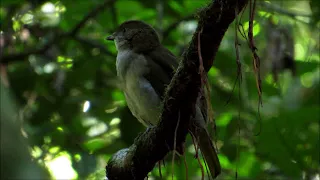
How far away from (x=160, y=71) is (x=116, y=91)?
1928 mm

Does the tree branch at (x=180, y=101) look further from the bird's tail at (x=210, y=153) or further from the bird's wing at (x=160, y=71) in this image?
the bird's wing at (x=160, y=71)

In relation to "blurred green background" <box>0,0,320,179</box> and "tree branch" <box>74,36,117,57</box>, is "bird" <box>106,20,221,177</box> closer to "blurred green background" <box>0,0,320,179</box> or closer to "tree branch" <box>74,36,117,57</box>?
"blurred green background" <box>0,0,320,179</box>

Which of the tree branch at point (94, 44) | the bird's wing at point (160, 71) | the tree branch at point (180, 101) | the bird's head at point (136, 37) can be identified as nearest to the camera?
the tree branch at point (180, 101)

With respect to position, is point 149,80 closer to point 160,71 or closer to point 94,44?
point 160,71

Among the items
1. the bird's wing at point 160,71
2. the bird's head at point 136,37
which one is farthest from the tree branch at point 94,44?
the bird's wing at point 160,71

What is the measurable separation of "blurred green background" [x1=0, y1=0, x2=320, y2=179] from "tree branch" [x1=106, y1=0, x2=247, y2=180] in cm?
129

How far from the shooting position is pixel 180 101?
84.7 inches

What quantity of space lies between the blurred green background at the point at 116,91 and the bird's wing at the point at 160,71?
0.69 m

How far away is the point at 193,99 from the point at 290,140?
221cm

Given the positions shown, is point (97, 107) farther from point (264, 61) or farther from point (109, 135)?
point (264, 61)

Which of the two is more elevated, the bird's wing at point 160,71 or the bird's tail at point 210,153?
the bird's wing at point 160,71

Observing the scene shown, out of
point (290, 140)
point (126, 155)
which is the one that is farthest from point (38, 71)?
point (126, 155)

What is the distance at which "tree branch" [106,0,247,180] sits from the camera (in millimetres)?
1882

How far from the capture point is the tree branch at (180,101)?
6.17ft
